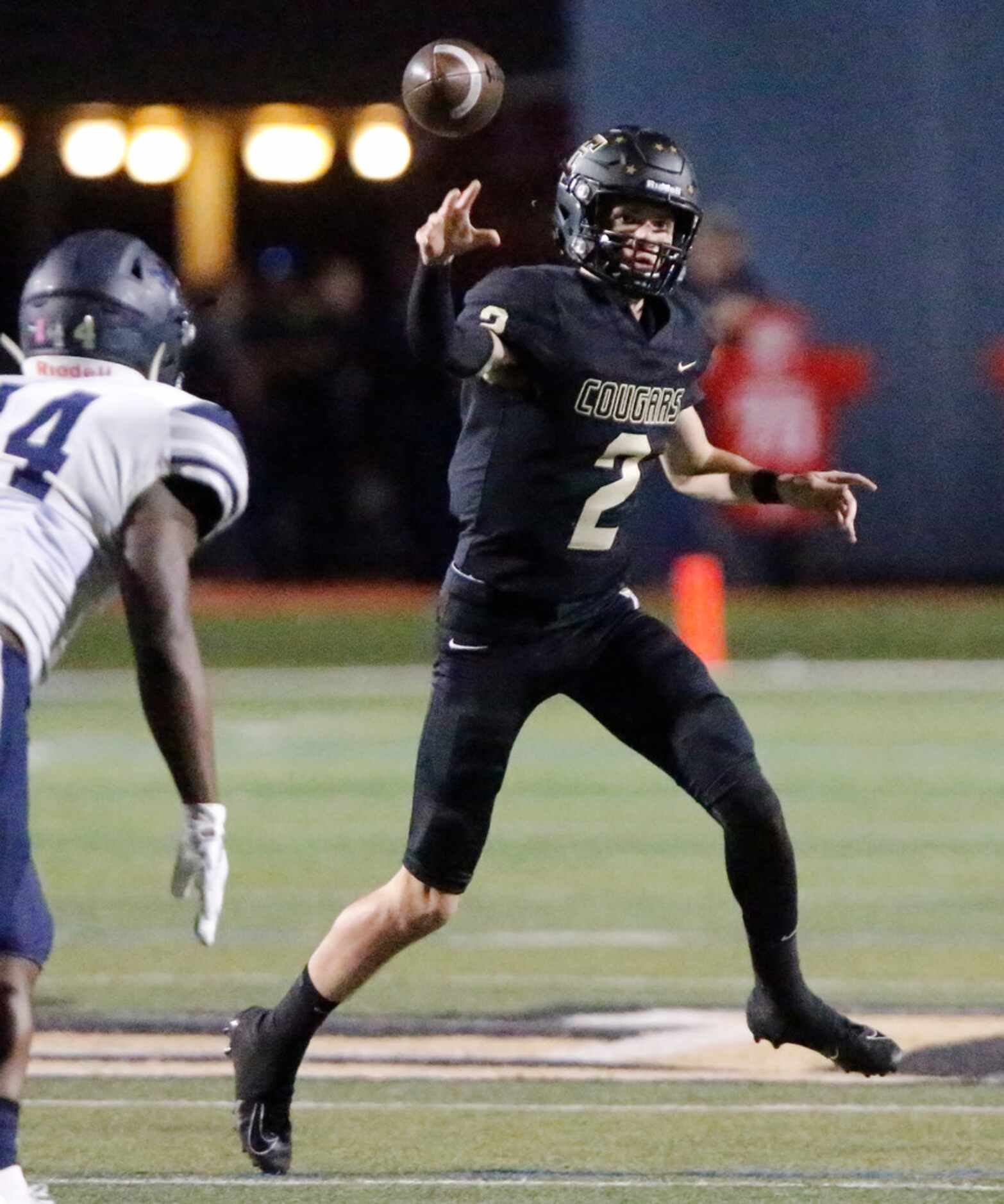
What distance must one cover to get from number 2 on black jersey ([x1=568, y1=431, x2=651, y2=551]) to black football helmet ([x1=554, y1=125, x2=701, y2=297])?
0.27 metres

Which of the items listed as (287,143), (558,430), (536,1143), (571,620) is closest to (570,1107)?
(536,1143)

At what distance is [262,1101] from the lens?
5004 mm

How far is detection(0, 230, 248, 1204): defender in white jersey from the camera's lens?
3.94m

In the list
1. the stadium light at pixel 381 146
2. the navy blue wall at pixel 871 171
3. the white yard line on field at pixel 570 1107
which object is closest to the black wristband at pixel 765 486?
the white yard line on field at pixel 570 1107

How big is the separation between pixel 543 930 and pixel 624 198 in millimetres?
2999

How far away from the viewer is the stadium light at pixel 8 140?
708 inches

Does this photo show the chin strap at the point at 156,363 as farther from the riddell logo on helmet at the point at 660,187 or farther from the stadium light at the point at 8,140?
the stadium light at the point at 8,140

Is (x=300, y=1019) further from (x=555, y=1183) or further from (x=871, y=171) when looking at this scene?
(x=871, y=171)

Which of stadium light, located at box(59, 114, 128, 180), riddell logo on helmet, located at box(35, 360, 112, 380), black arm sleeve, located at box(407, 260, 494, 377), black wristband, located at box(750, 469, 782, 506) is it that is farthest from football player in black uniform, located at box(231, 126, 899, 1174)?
stadium light, located at box(59, 114, 128, 180)

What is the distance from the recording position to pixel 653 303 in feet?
17.3

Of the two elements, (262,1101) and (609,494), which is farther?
(609,494)

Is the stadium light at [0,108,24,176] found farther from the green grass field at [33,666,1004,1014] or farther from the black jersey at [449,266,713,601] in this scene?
the black jersey at [449,266,713,601]

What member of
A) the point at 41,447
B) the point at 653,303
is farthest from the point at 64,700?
the point at 41,447

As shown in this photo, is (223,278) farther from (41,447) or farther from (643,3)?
(41,447)
